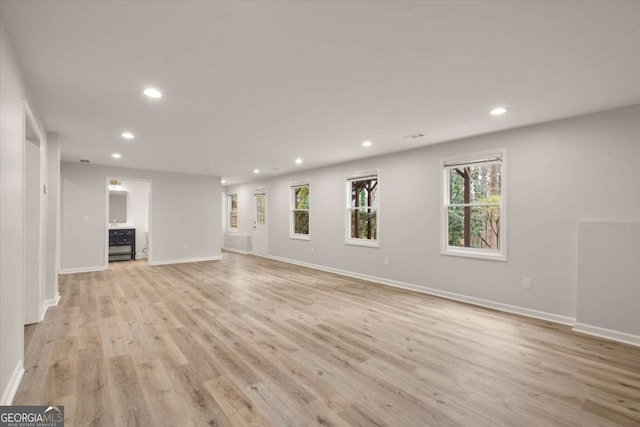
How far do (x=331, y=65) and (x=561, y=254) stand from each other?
345cm

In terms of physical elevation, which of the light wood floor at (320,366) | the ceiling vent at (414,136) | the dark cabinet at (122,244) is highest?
the ceiling vent at (414,136)

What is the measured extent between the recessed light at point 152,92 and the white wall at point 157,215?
5.27 m

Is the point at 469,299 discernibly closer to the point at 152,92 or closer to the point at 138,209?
the point at 152,92

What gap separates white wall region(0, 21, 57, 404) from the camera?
1772 mm

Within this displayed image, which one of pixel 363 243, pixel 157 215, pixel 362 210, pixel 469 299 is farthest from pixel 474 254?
pixel 157 215

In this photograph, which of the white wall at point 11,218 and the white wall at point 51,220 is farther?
the white wall at point 51,220

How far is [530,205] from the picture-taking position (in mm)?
3803

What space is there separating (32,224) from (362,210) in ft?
16.4

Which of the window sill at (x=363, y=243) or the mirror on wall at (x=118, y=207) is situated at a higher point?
the mirror on wall at (x=118, y=207)

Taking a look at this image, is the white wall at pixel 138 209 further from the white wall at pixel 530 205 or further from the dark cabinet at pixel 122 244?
the white wall at pixel 530 205

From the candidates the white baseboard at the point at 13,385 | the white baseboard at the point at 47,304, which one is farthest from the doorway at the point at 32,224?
the white baseboard at the point at 13,385

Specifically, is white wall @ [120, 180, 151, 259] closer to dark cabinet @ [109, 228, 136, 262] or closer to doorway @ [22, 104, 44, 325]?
dark cabinet @ [109, 228, 136, 262]

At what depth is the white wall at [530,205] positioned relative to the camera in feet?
10.6

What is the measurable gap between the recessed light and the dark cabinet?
6.77 meters
